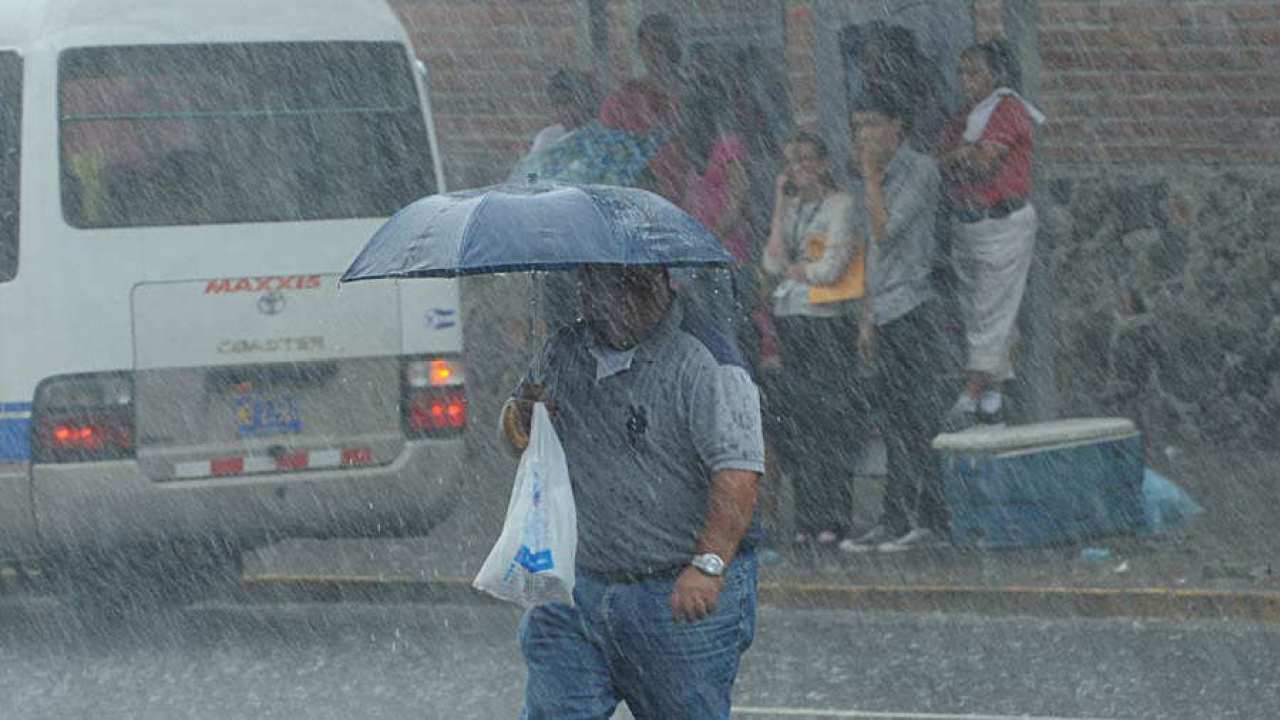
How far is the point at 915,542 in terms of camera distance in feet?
38.3

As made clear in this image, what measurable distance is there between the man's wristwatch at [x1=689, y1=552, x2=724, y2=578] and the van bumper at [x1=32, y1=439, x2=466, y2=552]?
487cm

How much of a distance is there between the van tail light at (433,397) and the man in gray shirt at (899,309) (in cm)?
206

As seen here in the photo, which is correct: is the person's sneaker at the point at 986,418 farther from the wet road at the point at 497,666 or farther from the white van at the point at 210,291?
the white van at the point at 210,291

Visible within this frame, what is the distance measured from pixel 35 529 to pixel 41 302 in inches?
34.0

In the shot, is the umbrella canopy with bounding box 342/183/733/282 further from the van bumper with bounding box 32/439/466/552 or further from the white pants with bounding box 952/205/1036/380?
the white pants with bounding box 952/205/1036/380

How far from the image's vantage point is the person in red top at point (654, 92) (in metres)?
12.1

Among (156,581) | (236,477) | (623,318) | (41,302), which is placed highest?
(623,318)

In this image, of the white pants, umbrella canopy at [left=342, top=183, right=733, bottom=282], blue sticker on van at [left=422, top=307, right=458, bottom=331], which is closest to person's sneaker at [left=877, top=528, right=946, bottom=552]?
the white pants

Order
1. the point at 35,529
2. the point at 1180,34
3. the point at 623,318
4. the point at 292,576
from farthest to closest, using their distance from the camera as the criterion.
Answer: the point at 1180,34 → the point at 292,576 → the point at 35,529 → the point at 623,318

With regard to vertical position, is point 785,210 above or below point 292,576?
above

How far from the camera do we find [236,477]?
402 inches

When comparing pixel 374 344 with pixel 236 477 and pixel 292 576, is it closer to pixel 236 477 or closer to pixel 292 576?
pixel 236 477

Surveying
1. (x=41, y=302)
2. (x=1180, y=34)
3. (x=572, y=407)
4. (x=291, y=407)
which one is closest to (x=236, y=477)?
(x=291, y=407)

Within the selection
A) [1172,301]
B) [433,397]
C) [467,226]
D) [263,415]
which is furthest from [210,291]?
[1172,301]
